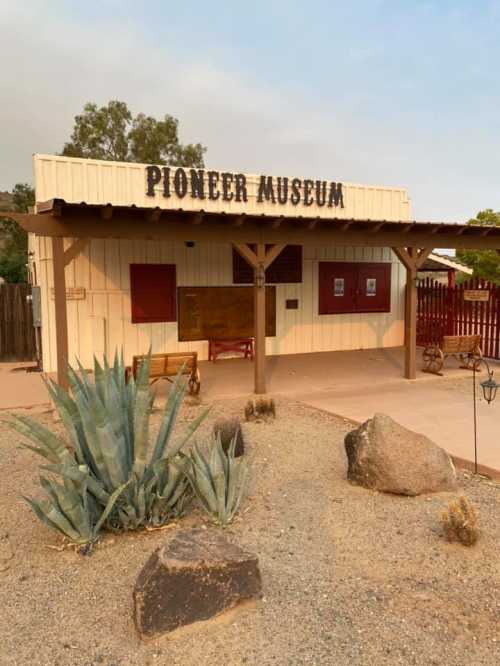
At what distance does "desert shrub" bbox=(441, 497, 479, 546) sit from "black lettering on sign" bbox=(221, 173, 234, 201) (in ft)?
33.7

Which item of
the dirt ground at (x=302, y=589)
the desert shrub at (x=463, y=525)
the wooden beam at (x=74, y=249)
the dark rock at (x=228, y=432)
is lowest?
the dirt ground at (x=302, y=589)

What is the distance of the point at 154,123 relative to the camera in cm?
3353

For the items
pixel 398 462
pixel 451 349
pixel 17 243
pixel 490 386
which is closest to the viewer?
pixel 398 462

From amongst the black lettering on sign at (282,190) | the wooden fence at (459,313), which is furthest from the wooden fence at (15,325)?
the wooden fence at (459,313)

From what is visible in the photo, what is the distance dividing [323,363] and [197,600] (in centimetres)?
940

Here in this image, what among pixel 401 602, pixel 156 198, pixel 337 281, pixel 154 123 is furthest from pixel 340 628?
pixel 154 123

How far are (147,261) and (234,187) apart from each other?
293cm

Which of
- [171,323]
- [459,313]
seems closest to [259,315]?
[171,323]

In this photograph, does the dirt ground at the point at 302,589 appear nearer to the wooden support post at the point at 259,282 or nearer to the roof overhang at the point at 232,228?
the roof overhang at the point at 232,228

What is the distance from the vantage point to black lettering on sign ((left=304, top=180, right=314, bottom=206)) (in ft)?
45.7

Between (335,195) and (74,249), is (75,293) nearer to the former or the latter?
(74,249)

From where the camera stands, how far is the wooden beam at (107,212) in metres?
7.12

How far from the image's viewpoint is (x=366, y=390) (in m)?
9.47

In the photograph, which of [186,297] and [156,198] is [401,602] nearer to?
[186,297]
